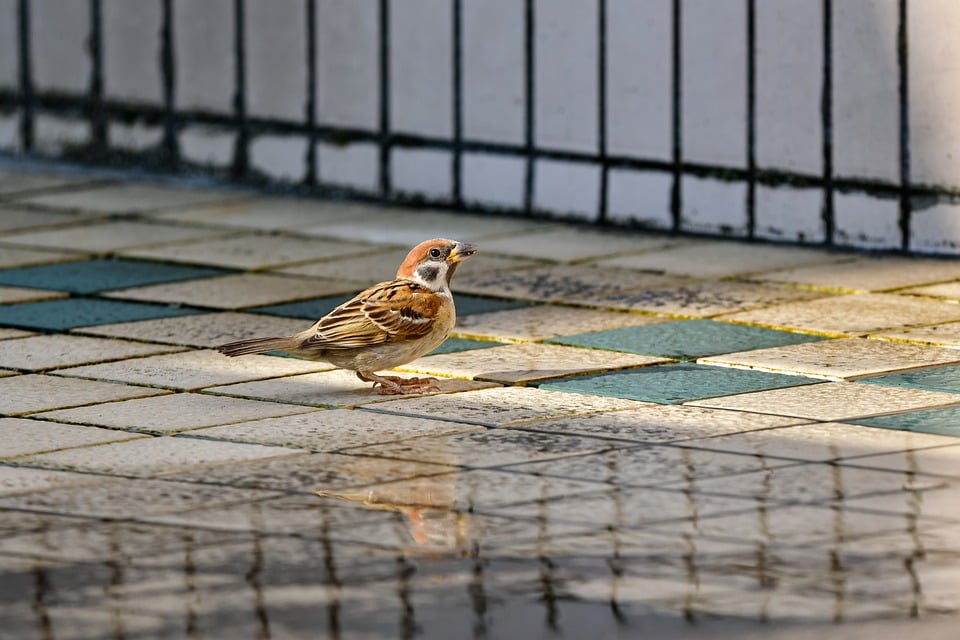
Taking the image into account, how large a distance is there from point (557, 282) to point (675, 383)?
6.95ft

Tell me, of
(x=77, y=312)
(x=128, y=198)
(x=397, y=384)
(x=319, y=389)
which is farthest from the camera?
(x=128, y=198)

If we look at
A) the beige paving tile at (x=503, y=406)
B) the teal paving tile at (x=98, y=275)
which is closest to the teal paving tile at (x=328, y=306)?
the teal paving tile at (x=98, y=275)

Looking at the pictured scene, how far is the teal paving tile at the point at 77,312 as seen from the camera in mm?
8055

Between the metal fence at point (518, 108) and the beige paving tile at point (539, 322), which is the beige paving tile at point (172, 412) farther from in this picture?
the metal fence at point (518, 108)

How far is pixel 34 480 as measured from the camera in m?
5.64

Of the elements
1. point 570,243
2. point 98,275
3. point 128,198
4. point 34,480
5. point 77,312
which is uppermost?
point 128,198

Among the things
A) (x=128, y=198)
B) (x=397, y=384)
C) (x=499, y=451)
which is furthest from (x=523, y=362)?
(x=128, y=198)

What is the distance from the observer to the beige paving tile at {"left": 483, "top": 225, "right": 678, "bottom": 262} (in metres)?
9.63

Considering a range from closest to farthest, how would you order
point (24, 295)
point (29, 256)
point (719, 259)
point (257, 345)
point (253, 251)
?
point (257, 345) < point (24, 295) < point (719, 259) < point (29, 256) < point (253, 251)

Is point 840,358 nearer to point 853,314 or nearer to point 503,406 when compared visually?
point 853,314

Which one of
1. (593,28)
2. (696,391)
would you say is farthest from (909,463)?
(593,28)

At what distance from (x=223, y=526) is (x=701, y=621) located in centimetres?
143

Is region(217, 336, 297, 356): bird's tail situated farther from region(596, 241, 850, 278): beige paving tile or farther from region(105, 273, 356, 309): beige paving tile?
region(596, 241, 850, 278): beige paving tile

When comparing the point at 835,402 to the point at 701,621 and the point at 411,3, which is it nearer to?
the point at 701,621
